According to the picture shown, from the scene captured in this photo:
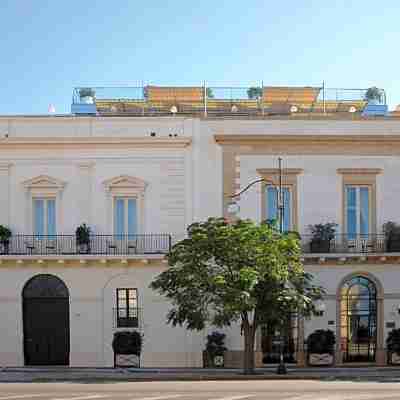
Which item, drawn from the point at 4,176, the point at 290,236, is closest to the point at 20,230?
the point at 4,176

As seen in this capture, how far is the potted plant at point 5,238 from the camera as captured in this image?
2853 centimetres

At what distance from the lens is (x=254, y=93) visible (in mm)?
36688

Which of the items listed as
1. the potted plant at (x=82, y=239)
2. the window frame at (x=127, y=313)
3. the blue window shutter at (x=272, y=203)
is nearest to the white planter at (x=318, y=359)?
the blue window shutter at (x=272, y=203)

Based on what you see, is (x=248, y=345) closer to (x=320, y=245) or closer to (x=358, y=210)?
(x=320, y=245)

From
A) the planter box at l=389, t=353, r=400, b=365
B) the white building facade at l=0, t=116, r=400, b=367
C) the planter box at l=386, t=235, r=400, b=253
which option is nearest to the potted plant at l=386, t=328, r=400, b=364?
the planter box at l=389, t=353, r=400, b=365

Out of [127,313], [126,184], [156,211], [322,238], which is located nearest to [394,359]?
[322,238]

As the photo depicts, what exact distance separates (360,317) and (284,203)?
17.5ft

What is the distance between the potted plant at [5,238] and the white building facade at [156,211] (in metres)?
0.07

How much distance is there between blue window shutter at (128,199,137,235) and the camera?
2927 centimetres

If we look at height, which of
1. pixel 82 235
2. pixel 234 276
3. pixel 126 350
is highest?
pixel 82 235

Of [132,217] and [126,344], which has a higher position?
[132,217]

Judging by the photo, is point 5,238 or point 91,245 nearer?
point 5,238

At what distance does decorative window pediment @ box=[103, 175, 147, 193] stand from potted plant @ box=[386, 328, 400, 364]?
1111cm

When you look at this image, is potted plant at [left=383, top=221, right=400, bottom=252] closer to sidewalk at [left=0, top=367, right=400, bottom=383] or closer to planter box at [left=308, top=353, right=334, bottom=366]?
sidewalk at [left=0, top=367, right=400, bottom=383]
